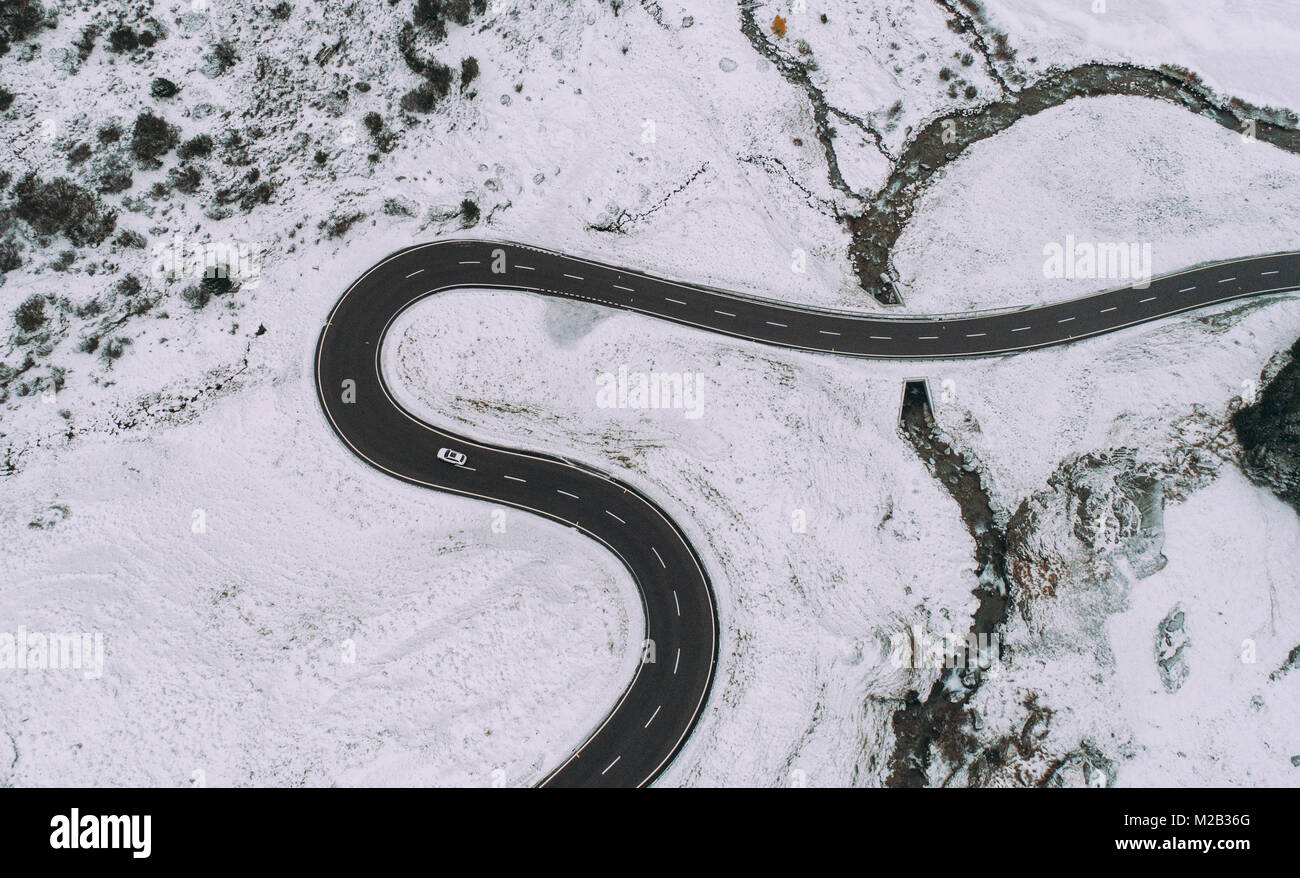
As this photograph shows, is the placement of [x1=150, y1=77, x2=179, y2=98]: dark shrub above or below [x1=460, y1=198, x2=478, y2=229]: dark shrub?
above

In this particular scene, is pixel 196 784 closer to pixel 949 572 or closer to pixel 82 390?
pixel 82 390

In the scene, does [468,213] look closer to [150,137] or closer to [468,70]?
[468,70]

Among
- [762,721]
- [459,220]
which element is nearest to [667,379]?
[459,220]

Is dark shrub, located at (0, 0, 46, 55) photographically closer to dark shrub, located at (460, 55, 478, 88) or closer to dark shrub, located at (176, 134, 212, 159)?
dark shrub, located at (176, 134, 212, 159)

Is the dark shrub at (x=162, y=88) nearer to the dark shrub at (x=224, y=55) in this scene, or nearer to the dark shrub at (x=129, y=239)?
the dark shrub at (x=224, y=55)

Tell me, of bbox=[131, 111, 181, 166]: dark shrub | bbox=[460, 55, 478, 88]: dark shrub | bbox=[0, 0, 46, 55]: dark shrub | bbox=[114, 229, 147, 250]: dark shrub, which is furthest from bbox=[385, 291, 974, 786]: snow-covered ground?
bbox=[0, 0, 46, 55]: dark shrub

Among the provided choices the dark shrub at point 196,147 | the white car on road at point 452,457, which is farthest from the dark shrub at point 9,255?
the white car on road at point 452,457

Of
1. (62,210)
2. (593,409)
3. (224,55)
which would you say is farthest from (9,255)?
(593,409)
